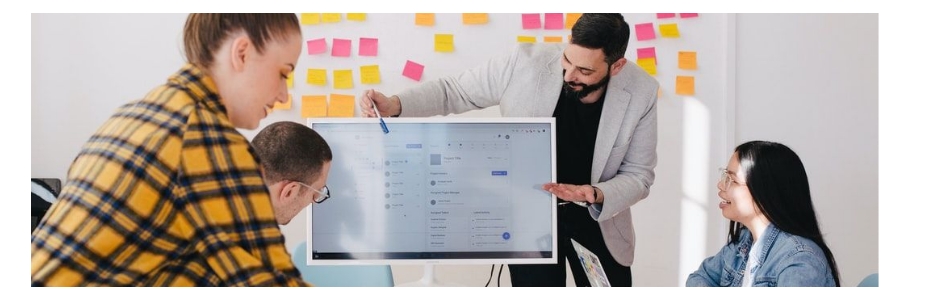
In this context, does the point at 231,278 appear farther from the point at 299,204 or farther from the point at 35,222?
the point at 35,222

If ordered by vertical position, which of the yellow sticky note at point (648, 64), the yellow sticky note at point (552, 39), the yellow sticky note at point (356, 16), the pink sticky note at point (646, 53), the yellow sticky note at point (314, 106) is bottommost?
the yellow sticky note at point (314, 106)

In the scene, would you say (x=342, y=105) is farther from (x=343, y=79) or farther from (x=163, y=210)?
(x=163, y=210)

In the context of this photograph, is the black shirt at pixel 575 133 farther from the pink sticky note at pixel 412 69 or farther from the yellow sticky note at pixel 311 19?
the yellow sticky note at pixel 311 19

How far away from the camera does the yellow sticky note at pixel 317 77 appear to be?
2441mm

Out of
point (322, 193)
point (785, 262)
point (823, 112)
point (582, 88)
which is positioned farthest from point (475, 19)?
point (785, 262)

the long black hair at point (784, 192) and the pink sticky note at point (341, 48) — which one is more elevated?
the pink sticky note at point (341, 48)

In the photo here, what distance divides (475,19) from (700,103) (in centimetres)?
68

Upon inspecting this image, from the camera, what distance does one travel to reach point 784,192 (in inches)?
69.3

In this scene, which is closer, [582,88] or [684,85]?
[582,88]

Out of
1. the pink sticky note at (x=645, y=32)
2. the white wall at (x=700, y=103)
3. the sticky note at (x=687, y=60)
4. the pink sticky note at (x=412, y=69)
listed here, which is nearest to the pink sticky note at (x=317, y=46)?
the white wall at (x=700, y=103)

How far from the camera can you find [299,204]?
5.55 ft

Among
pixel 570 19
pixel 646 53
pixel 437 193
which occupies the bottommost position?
pixel 437 193

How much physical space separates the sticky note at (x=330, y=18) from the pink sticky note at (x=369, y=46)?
10 cm

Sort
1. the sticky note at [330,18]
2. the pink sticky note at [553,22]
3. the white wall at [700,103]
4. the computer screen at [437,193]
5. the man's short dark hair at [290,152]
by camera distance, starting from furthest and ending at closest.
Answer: the pink sticky note at [553,22] < the sticky note at [330,18] < the white wall at [700,103] < the computer screen at [437,193] < the man's short dark hair at [290,152]
